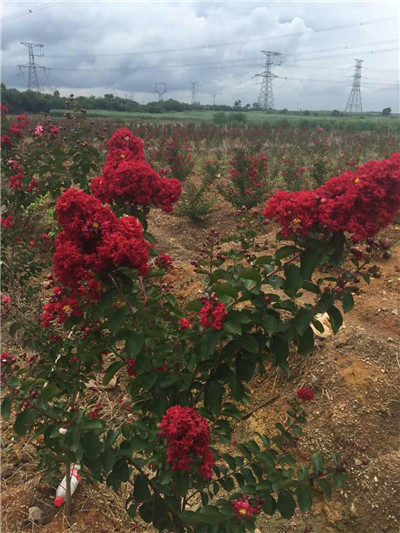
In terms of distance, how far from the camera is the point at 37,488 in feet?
9.39

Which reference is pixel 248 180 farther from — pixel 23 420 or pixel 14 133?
pixel 23 420

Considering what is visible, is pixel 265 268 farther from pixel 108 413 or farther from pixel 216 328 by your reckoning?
pixel 108 413

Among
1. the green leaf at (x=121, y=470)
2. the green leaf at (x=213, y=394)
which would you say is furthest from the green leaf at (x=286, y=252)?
the green leaf at (x=121, y=470)

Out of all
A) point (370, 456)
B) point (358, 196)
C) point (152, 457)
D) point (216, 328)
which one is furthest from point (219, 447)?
point (358, 196)

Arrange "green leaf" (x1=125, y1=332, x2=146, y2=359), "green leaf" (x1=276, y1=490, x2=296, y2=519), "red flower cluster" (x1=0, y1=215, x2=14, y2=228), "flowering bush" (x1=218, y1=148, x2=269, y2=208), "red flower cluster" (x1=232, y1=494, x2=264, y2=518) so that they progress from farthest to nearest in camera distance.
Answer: "flowering bush" (x1=218, y1=148, x2=269, y2=208)
"red flower cluster" (x1=0, y1=215, x2=14, y2=228)
"green leaf" (x1=276, y1=490, x2=296, y2=519)
"red flower cluster" (x1=232, y1=494, x2=264, y2=518)
"green leaf" (x1=125, y1=332, x2=146, y2=359)

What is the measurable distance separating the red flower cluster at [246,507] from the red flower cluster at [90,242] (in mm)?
1024

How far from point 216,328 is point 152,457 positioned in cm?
75

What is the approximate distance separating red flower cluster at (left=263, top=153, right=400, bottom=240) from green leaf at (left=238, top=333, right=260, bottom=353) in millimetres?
401

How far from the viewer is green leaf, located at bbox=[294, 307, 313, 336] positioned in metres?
1.45

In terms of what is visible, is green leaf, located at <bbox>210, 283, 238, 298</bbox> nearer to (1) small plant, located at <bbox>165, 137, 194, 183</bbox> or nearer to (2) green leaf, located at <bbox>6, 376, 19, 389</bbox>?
(2) green leaf, located at <bbox>6, 376, 19, 389</bbox>

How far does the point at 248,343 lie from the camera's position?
1482 millimetres

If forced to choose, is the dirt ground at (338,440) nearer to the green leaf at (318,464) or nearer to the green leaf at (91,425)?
the green leaf at (318,464)

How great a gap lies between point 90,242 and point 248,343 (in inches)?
27.0

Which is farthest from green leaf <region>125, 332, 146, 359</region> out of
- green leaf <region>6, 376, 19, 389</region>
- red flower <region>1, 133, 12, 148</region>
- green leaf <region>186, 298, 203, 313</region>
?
red flower <region>1, 133, 12, 148</region>
